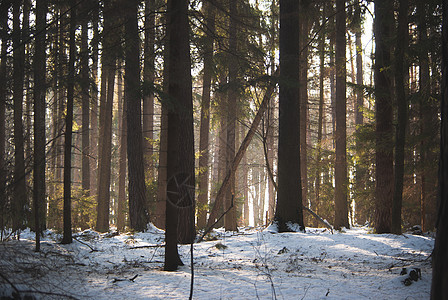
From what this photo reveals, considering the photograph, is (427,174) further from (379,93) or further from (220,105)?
(220,105)

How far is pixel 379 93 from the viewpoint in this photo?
10.2 m

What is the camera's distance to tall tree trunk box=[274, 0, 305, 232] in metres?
9.95

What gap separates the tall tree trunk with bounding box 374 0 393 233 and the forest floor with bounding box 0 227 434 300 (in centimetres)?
156

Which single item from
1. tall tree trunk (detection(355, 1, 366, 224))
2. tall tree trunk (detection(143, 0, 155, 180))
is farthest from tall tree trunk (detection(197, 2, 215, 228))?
tall tree trunk (detection(355, 1, 366, 224))

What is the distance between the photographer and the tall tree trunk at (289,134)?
9953mm

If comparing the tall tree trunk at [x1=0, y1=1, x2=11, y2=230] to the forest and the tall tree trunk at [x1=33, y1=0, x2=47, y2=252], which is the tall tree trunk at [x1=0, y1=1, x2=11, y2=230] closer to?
the forest

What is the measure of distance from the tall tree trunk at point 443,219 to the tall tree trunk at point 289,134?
6.89 metres

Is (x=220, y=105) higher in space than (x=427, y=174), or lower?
higher

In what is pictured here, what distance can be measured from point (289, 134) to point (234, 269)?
5.00 meters

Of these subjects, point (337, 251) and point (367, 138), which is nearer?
point (337, 251)

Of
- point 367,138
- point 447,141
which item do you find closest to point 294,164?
point 367,138

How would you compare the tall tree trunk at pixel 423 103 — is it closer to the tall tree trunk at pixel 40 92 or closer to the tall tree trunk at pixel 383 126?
the tall tree trunk at pixel 383 126

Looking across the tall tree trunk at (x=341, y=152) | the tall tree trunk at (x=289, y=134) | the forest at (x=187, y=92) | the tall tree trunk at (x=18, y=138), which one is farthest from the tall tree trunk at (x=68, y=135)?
the tall tree trunk at (x=341, y=152)

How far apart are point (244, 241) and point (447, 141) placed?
6.85 m
